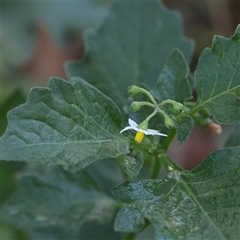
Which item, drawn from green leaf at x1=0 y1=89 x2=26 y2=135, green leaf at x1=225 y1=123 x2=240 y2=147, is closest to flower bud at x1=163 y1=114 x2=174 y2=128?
green leaf at x1=225 y1=123 x2=240 y2=147

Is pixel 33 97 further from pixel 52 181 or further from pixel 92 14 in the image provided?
pixel 92 14

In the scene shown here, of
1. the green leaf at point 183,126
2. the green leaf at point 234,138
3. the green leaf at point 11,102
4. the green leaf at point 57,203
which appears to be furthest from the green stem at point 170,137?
the green leaf at point 11,102

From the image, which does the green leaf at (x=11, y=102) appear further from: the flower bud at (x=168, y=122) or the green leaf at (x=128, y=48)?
the flower bud at (x=168, y=122)

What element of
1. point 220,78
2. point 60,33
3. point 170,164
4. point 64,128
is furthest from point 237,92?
point 60,33

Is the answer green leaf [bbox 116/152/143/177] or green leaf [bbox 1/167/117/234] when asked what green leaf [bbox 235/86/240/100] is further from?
green leaf [bbox 1/167/117/234]

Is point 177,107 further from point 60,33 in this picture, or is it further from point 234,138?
point 60,33

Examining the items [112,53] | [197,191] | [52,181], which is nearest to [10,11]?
[112,53]
